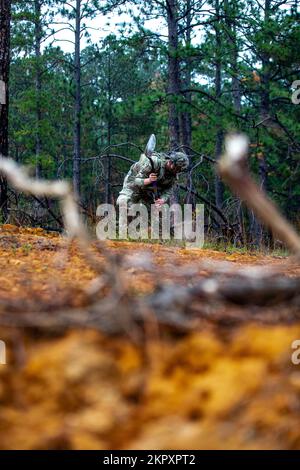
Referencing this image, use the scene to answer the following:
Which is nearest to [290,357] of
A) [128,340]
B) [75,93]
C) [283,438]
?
[283,438]

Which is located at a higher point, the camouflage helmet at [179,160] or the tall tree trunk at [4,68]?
the tall tree trunk at [4,68]

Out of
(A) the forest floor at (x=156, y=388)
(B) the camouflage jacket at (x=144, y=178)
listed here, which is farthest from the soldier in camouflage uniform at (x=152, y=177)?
(A) the forest floor at (x=156, y=388)

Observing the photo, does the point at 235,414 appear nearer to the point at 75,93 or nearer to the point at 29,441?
the point at 29,441

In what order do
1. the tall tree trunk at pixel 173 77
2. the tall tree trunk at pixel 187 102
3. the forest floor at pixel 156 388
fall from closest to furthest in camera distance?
the forest floor at pixel 156 388 → the tall tree trunk at pixel 173 77 → the tall tree trunk at pixel 187 102

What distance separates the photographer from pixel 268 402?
1423 mm

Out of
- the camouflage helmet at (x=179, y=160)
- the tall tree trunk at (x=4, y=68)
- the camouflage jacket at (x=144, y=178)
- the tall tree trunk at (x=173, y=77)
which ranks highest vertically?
the tall tree trunk at (x=173, y=77)

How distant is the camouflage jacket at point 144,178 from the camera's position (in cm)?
776

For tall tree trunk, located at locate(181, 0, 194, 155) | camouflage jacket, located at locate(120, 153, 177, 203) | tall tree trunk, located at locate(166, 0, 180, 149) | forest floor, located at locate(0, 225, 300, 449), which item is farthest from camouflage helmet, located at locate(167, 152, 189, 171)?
forest floor, located at locate(0, 225, 300, 449)

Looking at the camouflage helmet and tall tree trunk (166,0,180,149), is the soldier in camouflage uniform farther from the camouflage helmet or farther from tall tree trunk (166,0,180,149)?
tall tree trunk (166,0,180,149)

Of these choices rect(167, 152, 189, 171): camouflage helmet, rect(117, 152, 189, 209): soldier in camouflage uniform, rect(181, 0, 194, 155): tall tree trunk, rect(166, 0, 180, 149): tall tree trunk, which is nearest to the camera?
rect(117, 152, 189, 209): soldier in camouflage uniform

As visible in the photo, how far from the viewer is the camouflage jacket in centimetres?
776

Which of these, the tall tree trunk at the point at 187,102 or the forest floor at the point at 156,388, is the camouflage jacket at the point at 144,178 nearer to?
the tall tree trunk at the point at 187,102

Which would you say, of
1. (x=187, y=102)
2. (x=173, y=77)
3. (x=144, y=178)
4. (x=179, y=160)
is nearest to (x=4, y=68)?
(x=144, y=178)
